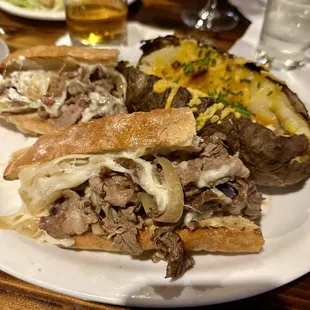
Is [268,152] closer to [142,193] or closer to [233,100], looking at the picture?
[233,100]

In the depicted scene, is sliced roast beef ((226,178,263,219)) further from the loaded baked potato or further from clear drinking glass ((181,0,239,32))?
clear drinking glass ((181,0,239,32))

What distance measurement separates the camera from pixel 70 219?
1902 millimetres

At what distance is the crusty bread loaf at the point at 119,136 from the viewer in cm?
192

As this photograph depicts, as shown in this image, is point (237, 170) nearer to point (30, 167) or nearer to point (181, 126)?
point (181, 126)

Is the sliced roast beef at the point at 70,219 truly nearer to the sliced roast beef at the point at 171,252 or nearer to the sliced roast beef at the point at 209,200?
the sliced roast beef at the point at 171,252

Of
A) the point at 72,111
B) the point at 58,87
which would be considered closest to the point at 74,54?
the point at 58,87

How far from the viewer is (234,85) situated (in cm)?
250

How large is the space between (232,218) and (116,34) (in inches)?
77.3

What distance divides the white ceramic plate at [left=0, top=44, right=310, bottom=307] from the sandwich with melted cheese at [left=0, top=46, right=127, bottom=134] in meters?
0.87

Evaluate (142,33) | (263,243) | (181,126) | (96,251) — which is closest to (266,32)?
(142,33)

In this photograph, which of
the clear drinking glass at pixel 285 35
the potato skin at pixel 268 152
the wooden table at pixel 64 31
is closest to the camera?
the wooden table at pixel 64 31

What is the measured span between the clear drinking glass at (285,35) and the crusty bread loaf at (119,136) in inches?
55.6

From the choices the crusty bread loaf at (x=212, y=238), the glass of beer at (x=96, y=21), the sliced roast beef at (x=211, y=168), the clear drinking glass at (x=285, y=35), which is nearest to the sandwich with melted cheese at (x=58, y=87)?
the glass of beer at (x=96, y=21)

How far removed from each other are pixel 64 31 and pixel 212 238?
251 cm
